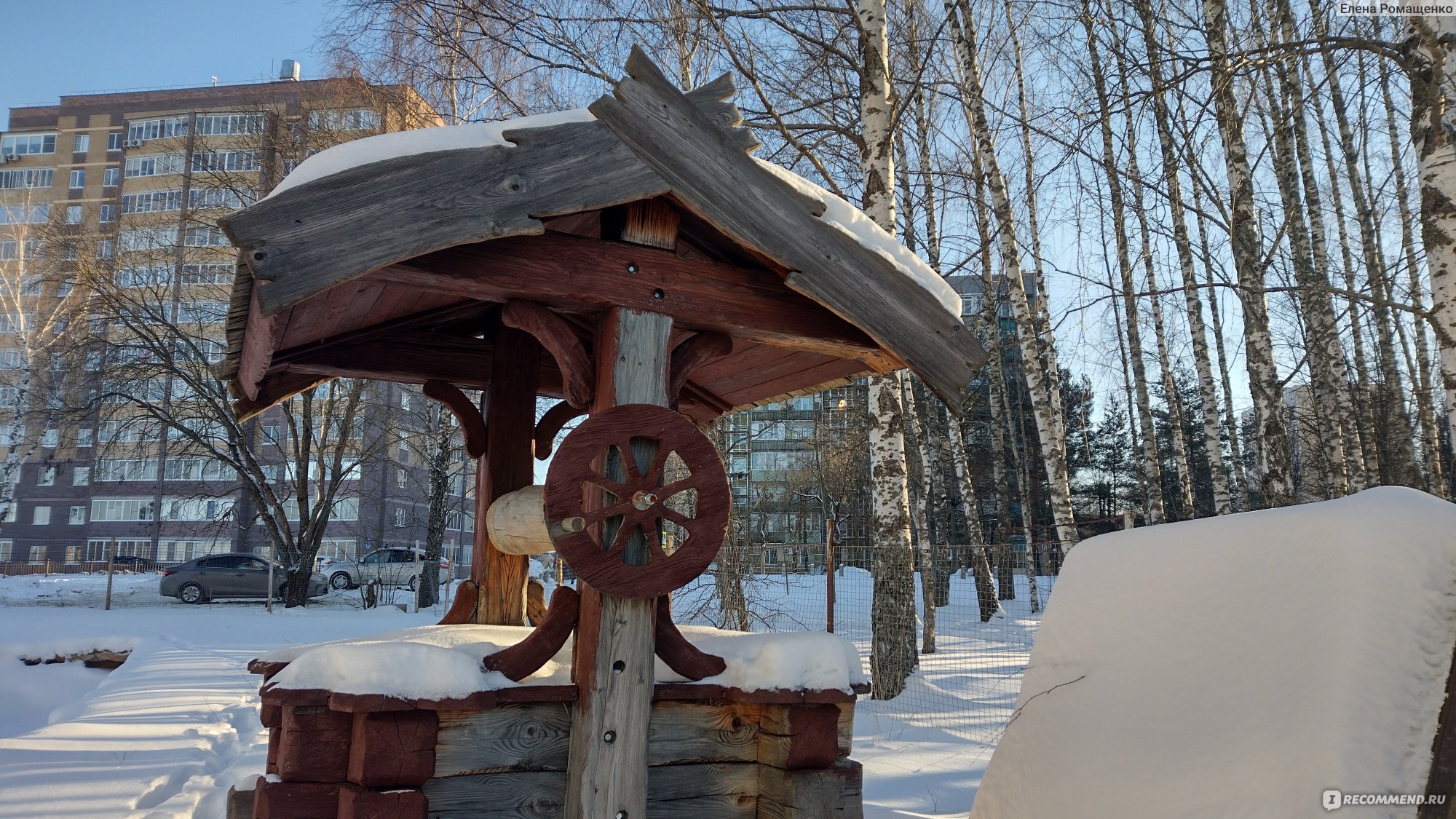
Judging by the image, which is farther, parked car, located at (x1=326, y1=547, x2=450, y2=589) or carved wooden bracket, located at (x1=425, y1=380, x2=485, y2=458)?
parked car, located at (x1=326, y1=547, x2=450, y2=589)

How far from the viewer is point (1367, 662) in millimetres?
1771

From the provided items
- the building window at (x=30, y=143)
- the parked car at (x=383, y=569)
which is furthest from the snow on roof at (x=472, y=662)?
the building window at (x=30, y=143)

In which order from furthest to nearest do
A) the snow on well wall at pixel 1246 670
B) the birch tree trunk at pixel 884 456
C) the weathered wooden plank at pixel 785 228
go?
1. the birch tree trunk at pixel 884 456
2. the weathered wooden plank at pixel 785 228
3. the snow on well wall at pixel 1246 670

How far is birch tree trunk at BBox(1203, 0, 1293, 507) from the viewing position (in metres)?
8.15

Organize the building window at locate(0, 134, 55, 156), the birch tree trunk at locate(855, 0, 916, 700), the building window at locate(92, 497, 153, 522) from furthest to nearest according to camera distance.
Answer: the building window at locate(0, 134, 55, 156) < the building window at locate(92, 497, 153, 522) < the birch tree trunk at locate(855, 0, 916, 700)

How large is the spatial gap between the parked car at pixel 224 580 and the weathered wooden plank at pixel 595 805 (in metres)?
19.4

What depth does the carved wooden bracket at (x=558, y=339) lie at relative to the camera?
131 inches

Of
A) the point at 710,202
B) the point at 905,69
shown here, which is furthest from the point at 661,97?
the point at 905,69

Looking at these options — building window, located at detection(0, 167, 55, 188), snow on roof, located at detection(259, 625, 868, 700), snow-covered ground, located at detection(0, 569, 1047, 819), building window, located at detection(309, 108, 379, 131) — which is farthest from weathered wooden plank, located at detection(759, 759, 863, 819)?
building window, located at detection(0, 167, 55, 188)

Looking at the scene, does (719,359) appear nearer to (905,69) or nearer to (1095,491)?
(905,69)

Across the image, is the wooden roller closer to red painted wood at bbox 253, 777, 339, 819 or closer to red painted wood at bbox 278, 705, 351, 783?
red painted wood at bbox 278, 705, 351, 783

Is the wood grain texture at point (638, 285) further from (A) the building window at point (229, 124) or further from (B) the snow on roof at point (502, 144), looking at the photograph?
(A) the building window at point (229, 124)

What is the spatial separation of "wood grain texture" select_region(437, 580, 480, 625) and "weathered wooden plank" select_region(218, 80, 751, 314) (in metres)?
2.15

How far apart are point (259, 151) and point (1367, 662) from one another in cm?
2156
